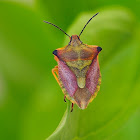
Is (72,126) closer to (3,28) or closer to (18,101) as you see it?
(18,101)

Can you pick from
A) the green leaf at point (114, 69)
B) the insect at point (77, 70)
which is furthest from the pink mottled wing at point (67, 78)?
the green leaf at point (114, 69)

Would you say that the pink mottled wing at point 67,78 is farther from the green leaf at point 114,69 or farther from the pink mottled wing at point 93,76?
the green leaf at point 114,69

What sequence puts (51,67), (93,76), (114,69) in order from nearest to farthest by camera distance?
(114,69)
(93,76)
(51,67)

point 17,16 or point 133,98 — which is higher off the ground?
point 17,16

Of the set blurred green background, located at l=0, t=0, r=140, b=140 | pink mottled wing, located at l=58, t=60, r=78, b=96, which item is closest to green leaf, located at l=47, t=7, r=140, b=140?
blurred green background, located at l=0, t=0, r=140, b=140

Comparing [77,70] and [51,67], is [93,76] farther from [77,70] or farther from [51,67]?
[51,67]

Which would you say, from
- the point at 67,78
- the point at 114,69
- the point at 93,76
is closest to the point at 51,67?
the point at 67,78

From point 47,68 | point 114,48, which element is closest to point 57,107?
point 47,68
